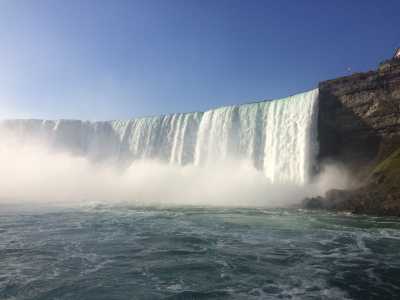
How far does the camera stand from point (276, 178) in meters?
34.6

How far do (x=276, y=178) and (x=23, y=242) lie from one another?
25070mm

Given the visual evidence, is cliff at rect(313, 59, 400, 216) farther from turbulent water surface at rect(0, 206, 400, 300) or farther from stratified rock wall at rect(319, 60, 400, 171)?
turbulent water surface at rect(0, 206, 400, 300)

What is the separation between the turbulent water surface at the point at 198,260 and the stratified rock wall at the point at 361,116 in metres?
13.9

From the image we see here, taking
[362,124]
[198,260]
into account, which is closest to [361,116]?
[362,124]

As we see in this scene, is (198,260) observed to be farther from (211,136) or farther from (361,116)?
(211,136)

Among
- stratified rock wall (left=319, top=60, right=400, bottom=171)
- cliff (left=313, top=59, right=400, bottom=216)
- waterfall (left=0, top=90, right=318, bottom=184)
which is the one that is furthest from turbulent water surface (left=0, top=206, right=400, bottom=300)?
waterfall (left=0, top=90, right=318, bottom=184)

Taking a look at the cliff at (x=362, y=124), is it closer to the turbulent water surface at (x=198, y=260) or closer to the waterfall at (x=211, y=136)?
the waterfall at (x=211, y=136)

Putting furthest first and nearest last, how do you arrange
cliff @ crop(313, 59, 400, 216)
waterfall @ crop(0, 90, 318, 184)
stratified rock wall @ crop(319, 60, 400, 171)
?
1. waterfall @ crop(0, 90, 318, 184)
2. stratified rock wall @ crop(319, 60, 400, 171)
3. cliff @ crop(313, 59, 400, 216)

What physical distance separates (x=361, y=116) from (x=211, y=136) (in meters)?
15.2

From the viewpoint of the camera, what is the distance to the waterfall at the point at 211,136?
34.2 m

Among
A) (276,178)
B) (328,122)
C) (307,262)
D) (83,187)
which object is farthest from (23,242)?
(83,187)

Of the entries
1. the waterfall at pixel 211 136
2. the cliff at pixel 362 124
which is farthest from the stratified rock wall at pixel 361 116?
the waterfall at pixel 211 136

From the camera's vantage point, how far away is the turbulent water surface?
8164 millimetres

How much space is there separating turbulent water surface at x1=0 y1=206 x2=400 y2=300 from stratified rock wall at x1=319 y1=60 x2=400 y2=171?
13.9 metres
